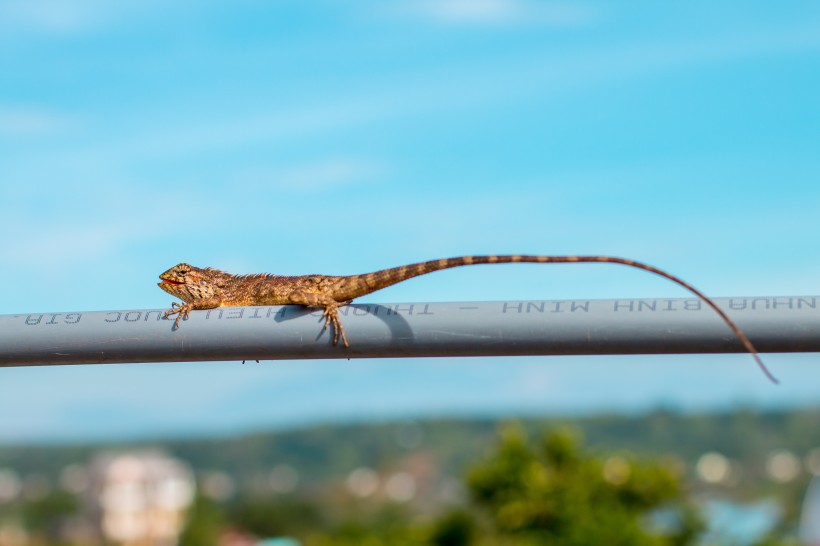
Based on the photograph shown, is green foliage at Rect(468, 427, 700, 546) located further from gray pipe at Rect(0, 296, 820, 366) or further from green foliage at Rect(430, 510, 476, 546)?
gray pipe at Rect(0, 296, 820, 366)

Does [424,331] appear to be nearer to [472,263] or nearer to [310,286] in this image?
[472,263]

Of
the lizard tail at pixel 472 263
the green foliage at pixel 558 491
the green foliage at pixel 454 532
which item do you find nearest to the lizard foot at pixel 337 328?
the lizard tail at pixel 472 263

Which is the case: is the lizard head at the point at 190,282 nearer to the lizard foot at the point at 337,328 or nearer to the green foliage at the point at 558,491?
the lizard foot at the point at 337,328

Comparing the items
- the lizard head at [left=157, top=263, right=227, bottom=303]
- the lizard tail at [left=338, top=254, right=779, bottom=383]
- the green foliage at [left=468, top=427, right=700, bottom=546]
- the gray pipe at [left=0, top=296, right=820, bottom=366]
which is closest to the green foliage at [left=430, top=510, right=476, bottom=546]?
the green foliage at [left=468, top=427, right=700, bottom=546]

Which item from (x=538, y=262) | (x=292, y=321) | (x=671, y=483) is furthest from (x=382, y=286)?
(x=671, y=483)

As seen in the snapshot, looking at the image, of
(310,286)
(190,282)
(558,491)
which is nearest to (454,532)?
(558,491)

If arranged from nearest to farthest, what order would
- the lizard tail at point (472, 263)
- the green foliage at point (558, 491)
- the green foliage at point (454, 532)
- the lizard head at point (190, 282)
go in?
the lizard tail at point (472, 263)
the lizard head at point (190, 282)
the green foliage at point (558, 491)
the green foliage at point (454, 532)
